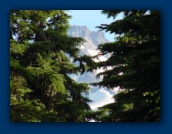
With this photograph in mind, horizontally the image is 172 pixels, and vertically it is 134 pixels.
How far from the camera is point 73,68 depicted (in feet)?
14.8

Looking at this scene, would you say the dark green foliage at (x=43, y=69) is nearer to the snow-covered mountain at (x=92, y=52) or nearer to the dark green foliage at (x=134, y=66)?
the snow-covered mountain at (x=92, y=52)

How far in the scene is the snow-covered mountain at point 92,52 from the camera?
172 inches

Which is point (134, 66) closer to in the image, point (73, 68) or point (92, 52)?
point (92, 52)

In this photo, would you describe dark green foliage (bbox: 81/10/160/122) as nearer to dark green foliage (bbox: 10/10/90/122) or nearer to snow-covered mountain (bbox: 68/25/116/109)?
snow-covered mountain (bbox: 68/25/116/109)

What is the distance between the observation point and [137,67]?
14.6 feet

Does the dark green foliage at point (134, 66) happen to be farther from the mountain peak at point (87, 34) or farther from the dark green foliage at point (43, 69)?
the dark green foliage at point (43, 69)

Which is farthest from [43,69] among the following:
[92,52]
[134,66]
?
[134,66]

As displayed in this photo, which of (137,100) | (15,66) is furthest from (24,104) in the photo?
(137,100)

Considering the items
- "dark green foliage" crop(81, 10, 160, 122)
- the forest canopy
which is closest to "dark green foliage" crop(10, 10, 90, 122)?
the forest canopy

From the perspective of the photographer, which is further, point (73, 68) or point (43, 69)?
point (43, 69)

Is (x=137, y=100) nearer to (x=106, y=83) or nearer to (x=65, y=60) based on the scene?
(x=106, y=83)

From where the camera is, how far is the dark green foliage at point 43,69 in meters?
4.45

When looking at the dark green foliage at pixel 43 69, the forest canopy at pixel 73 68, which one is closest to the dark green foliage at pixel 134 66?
the forest canopy at pixel 73 68

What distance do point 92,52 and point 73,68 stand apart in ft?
1.00
